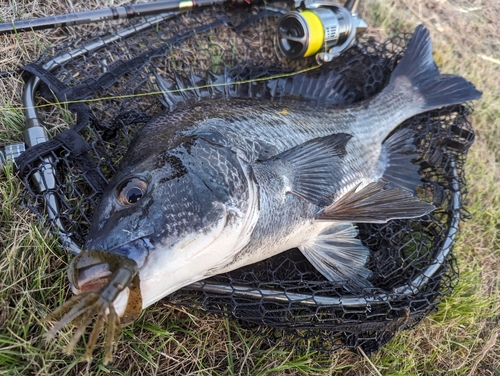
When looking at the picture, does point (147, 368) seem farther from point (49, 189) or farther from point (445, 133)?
point (445, 133)

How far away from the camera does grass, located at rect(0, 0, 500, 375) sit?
2.09 meters

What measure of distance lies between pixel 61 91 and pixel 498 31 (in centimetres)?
521

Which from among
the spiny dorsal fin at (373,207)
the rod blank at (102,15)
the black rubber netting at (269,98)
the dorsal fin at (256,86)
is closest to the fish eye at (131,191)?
the black rubber netting at (269,98)

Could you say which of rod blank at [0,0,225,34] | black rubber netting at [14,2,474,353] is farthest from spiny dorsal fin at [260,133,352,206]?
rod blank at [0,0,225,34]

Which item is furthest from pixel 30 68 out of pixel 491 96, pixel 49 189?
pixel 491 96

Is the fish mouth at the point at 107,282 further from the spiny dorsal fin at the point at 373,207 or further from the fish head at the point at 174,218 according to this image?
the spiny dorsal fin at the point at 373,207

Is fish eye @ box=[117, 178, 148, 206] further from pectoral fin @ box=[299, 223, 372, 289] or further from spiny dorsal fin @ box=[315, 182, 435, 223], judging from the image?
pectoral fin @ box=[299, 223, 372, 289]

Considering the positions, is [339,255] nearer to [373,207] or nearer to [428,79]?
[373,207]

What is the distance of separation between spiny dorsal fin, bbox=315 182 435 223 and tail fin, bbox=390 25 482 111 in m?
1.30

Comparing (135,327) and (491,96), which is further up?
(491,96)

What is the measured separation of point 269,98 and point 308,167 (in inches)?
35.4

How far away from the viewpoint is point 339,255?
2639 mm

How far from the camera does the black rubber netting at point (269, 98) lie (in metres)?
2.33

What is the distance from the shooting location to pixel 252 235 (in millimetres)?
2096
